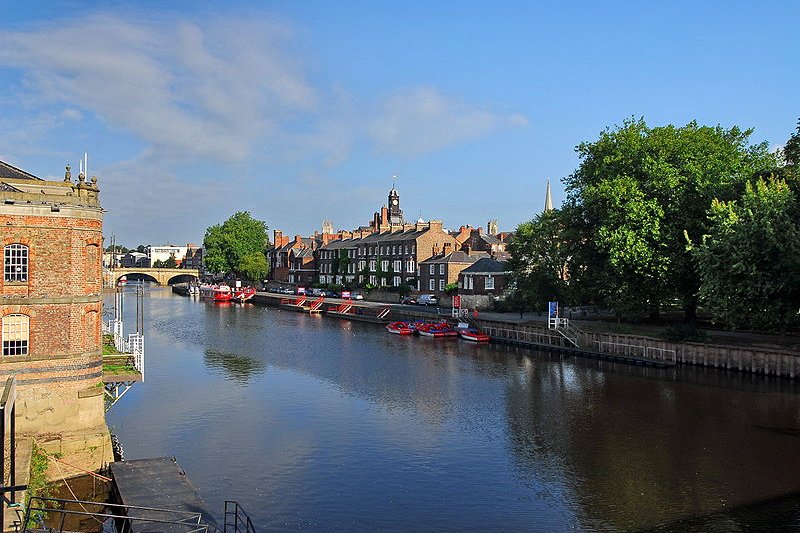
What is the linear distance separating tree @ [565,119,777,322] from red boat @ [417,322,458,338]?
54.5ft

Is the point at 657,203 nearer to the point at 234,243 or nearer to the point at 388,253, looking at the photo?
the point at 388,253

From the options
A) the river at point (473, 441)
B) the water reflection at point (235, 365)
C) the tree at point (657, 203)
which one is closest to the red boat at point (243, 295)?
the water reflection at point (235, 365)

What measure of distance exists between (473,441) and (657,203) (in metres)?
30.9

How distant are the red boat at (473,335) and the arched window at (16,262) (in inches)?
1902

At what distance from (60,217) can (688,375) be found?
3977 centimetres

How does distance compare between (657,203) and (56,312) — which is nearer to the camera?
(56,312)

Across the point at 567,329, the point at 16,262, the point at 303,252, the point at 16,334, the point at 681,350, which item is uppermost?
the point at 303,252

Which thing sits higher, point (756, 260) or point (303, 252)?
point (303, 252)

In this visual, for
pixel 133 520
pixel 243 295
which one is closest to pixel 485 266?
pixel 243 295

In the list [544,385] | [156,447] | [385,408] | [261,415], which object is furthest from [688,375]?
[156,447]

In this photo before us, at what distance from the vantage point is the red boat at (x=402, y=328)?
243 feet

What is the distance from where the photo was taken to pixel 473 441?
31.8 meters

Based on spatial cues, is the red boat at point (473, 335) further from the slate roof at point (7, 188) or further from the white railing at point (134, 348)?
the slate roof at point (7, 188)

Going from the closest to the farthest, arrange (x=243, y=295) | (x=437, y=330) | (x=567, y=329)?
(x=567, y=329) → (x=437, y=330) → (x=243, y=295)
